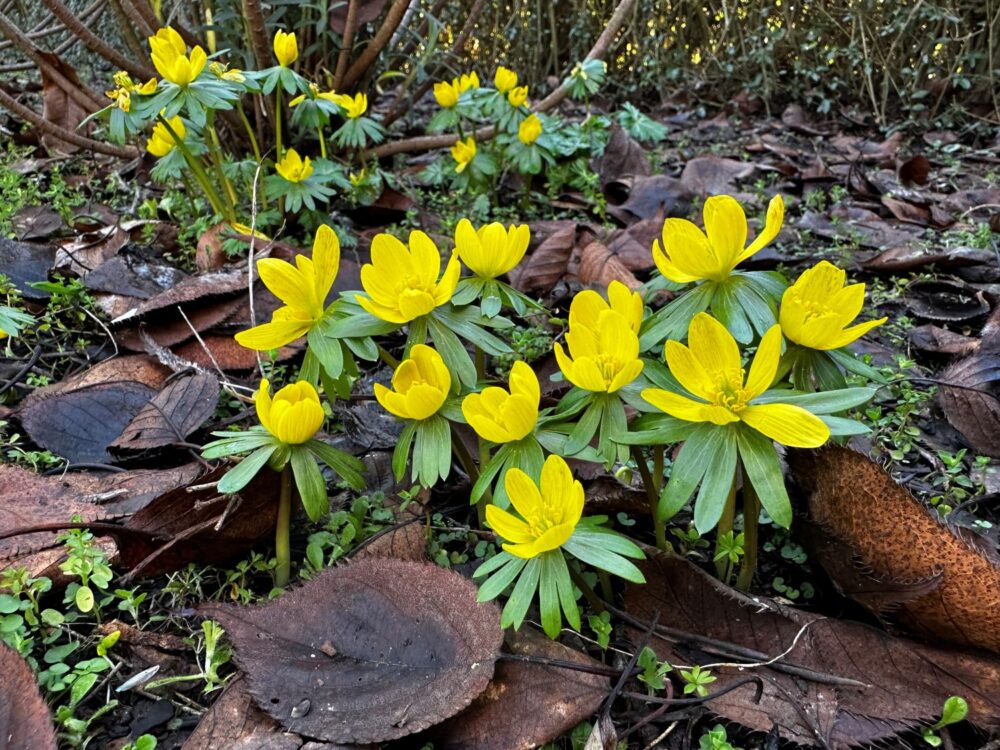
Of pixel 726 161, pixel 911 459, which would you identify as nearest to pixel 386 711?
pixel 911 459

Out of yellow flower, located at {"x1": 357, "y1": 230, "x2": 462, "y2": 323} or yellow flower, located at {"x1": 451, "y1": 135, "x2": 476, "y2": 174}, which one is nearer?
yellow flower, located at {"x1": 357, "y1": 230, "x2": 462, "y2": 323}

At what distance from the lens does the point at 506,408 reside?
1062 millimetres

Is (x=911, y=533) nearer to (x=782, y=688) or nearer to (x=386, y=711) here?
(x=782, y=688)

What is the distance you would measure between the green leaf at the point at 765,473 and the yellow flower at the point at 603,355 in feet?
0.58

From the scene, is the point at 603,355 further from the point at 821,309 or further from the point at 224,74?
the point at 224,74

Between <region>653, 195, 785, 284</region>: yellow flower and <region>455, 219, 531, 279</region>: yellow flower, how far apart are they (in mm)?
266

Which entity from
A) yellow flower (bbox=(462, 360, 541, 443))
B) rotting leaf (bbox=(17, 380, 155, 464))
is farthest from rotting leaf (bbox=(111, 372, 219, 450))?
yellow flower (bbox=(462, 360, 541, 443))

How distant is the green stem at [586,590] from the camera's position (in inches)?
45.5

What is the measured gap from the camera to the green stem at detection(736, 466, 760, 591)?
1.13 meters

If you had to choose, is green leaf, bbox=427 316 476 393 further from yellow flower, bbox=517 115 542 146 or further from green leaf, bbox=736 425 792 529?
yellow flower, bbox=517 115 542 146

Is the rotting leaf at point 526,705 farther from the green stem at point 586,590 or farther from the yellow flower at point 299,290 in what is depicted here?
the yellow flower at point 299,290

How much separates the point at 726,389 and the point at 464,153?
7.26 ft

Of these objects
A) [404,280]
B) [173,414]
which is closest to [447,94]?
[173,414]

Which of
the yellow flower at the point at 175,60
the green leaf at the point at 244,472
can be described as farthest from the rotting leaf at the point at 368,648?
the yellow flower at the point at 175,60
